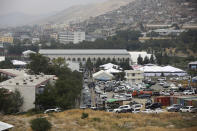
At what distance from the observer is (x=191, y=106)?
7605 mm

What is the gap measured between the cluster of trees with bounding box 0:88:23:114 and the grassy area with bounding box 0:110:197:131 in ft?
3.20

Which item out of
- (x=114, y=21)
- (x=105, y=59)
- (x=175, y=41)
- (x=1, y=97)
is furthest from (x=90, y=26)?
(x=1, y=97)

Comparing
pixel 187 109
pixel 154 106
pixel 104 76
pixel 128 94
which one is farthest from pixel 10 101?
pixel 104 76

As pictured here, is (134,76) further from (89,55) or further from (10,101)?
(89,55)

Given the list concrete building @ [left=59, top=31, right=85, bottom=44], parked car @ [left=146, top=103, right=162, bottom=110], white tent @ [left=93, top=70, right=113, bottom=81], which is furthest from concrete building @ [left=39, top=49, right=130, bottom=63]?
concrete building @ [left=59, top=31, right=85, bottom=44]

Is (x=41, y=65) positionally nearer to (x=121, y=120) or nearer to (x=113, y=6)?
(x=121, y=120)

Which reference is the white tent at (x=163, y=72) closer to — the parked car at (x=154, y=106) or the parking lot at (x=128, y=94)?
the parking lot at (x=128, y=94)

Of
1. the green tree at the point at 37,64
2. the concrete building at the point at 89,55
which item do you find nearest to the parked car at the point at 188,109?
the green tree at the point at 37,64

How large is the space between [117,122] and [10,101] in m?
2.49

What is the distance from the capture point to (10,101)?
7848 millimetres

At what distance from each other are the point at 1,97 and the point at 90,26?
4200cm

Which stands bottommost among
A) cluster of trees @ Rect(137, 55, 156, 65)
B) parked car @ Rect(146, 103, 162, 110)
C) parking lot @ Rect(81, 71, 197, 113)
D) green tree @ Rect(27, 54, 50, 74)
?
parking lot @ Rect(81, 71, 197, 113)

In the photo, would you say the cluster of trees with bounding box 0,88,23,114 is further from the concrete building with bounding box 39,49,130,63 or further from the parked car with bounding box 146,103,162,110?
the concrete building with bounding box 39,49,130,63

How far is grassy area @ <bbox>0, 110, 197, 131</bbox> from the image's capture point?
5.81m
